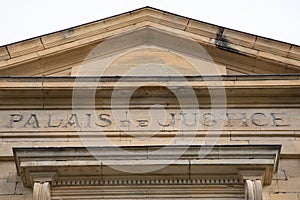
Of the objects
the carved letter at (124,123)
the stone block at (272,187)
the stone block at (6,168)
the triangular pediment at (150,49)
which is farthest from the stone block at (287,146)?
the stone block at (6,168)

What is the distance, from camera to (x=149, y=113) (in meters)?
13.0

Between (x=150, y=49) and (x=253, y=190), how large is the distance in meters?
3.92

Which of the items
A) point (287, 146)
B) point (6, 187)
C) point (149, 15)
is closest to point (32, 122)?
point (6, 187)

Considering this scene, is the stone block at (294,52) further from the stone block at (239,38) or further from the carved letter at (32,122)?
the carved letter at (32,122)

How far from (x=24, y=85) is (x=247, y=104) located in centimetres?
366

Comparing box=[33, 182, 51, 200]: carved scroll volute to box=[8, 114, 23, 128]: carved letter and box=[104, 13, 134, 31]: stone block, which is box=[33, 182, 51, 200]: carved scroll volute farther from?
box=[104, 13, 134, 31]: stone block

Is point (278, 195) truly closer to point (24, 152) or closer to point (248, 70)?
point (248, 70)

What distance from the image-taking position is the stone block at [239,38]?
13.9 metres

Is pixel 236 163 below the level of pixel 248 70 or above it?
below

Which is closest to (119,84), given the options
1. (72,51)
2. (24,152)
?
(72,51)

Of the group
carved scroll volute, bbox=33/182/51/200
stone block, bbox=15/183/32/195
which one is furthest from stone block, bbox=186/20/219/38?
stone block, bbox=15/183/32/195

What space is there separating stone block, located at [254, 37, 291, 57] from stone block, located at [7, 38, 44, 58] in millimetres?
3753

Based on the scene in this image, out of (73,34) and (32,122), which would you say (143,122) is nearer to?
(32,122)

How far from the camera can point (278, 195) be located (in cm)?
1175
